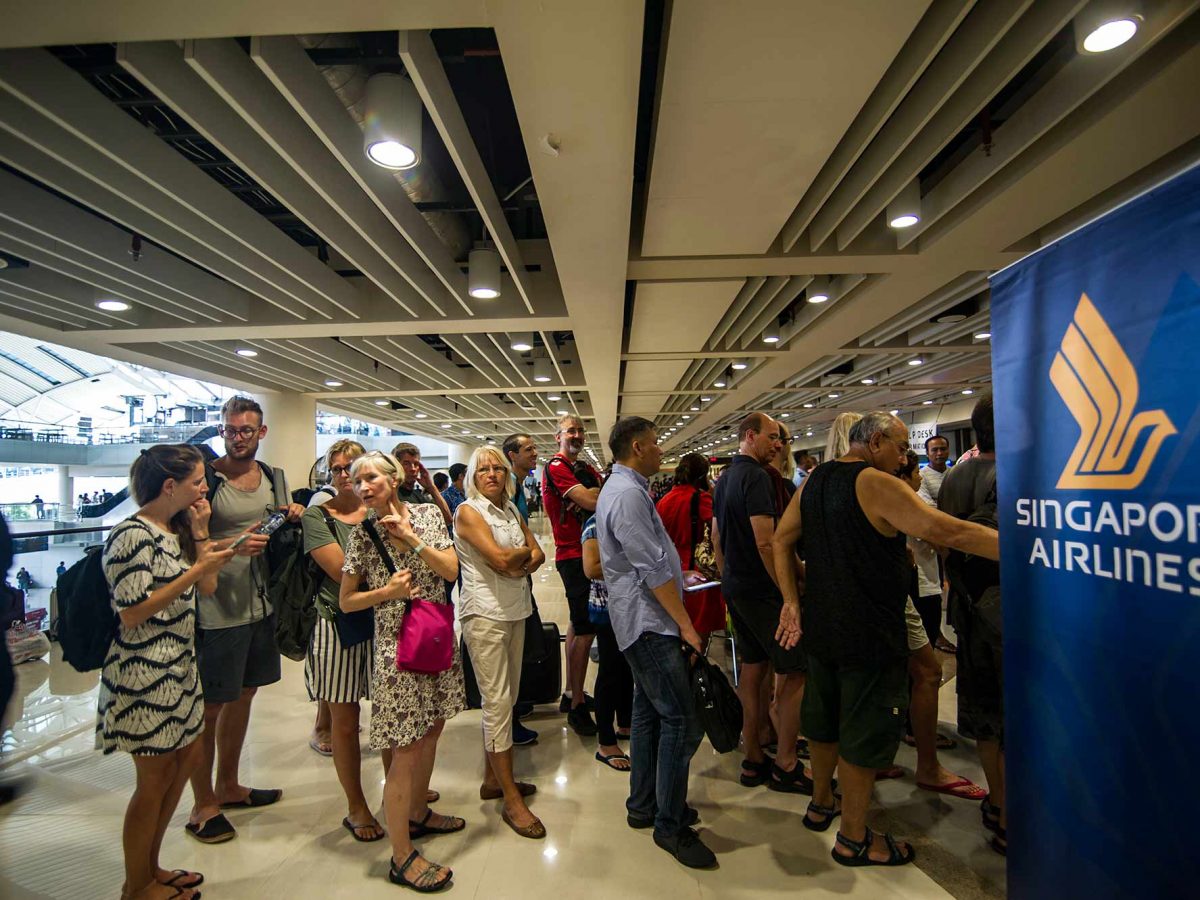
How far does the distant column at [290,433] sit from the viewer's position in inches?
368

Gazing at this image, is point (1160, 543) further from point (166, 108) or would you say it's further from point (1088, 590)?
point (166, 108)

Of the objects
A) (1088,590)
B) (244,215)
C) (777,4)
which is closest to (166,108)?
(244,215)

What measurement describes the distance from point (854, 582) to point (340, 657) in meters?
1.95

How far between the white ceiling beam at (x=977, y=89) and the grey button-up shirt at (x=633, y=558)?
234 cm

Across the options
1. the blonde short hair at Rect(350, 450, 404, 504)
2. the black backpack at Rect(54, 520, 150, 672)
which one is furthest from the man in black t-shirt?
the black backpack at Rect(54, 520, 150, 672)

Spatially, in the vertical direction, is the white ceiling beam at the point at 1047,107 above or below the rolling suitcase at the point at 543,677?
above

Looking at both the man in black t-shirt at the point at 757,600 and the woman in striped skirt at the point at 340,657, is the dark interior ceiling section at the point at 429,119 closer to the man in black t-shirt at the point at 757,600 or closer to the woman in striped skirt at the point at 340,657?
the woman in striped skirt at the point at 340,657

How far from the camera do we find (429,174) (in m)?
3.87

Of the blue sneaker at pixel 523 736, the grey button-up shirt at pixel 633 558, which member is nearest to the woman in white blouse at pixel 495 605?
the grey button-up shirt at pixel 633 558

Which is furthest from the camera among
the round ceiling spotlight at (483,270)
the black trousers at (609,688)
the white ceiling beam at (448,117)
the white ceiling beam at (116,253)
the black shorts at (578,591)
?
the round ceiling spotlight at (483,270)

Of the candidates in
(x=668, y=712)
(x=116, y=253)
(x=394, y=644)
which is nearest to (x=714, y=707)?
(x=668, y=712)

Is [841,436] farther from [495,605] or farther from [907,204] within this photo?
[907,204]

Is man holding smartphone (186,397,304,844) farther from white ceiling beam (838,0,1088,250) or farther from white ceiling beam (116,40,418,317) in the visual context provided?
white ceiling beam (838,0,1088,250)

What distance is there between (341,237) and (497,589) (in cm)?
304
